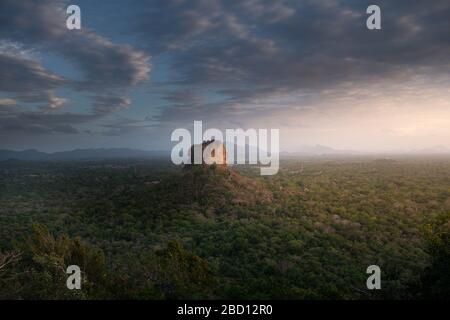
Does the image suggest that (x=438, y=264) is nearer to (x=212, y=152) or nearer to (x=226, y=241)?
→ (x=226, y=241)

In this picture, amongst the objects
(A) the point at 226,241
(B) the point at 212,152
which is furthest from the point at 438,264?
(B) the point at 212,152

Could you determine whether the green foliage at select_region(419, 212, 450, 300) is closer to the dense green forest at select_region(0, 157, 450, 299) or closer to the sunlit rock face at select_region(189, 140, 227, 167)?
the dense green forest at select_region(0, 157, 450, 299)

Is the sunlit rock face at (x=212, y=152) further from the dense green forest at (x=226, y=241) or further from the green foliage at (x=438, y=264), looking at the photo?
the green foliage at (x=438, y=264)

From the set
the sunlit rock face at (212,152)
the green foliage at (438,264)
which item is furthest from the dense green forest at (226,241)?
the sunlit rock face at (212,152)

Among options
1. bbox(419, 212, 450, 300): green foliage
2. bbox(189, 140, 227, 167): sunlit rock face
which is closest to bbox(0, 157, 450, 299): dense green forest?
bbox(419, 212, 450, 300): green foliage

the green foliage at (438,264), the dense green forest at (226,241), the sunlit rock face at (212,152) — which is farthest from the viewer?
the sunlit rock face at (212,152)

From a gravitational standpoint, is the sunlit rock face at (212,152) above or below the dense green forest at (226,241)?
above

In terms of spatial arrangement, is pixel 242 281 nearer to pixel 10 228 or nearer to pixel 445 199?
pixel 10 228
